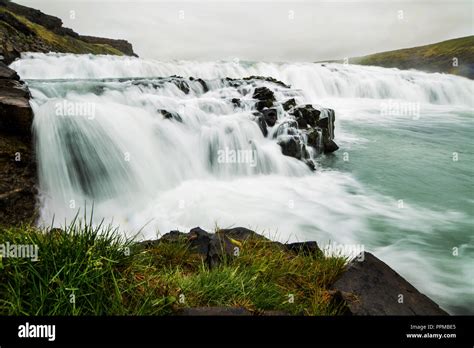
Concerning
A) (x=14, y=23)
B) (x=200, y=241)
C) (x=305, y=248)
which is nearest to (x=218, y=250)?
(x=200, y=241)

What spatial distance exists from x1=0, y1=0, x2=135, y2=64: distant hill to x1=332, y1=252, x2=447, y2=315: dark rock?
36.0 metres

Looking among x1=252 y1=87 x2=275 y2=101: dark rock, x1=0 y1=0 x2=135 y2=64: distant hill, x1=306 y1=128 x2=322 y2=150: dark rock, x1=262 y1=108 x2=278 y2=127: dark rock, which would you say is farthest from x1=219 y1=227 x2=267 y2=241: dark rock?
x1=0 y1=0 x2=135 y2=64: distant hill

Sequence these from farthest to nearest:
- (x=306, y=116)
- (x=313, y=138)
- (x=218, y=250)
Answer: (x=306, y=116) < (x=313, y=138) < (x=218, y=250)

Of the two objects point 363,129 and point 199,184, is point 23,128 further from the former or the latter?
point 363,129

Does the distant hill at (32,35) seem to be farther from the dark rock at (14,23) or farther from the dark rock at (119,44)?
the dark rock at (119,44)

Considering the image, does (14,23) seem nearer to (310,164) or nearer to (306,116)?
(306,116)

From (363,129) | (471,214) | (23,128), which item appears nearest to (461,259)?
(471,214)

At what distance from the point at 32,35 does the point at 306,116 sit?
49.3 m

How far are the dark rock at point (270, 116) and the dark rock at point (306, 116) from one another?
4.19 ft

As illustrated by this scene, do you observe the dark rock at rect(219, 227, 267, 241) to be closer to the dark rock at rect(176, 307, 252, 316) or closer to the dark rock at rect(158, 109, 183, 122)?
the dark rock at rect(176, 307, 252, 316)

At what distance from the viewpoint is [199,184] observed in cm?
1092

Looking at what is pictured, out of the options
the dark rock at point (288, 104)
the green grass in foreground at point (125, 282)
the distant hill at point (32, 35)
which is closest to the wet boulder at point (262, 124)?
the dark rock at point (288, 104)

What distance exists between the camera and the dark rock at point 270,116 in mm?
14609

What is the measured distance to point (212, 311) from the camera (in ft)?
9.21
